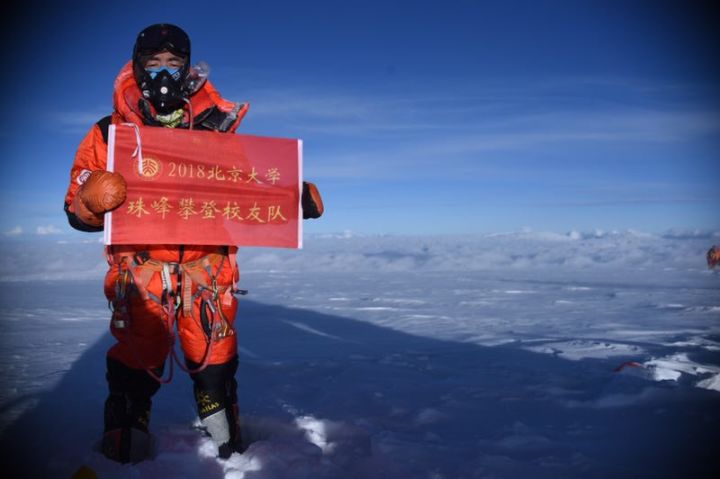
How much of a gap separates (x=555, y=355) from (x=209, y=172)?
190 inches

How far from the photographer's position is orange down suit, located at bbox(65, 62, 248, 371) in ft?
7.86

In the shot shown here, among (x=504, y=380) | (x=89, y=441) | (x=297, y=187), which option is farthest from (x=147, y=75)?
(x=504, y=380)

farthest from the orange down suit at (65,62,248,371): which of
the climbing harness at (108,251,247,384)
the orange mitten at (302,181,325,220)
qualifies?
the orange mitten at (302,181,325,220)

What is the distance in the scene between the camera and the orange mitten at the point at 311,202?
262 centimetres

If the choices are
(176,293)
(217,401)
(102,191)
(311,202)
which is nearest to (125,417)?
(217,401)

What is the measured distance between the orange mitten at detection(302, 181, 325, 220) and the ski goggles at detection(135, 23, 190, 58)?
0.97m

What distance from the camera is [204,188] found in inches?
95.1

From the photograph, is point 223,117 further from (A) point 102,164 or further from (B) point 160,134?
(A) point 102,164

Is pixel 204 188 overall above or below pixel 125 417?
above

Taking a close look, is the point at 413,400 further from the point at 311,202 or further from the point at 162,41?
the point at 162,41

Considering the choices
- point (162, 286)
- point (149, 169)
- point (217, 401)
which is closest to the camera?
point (149, 169)

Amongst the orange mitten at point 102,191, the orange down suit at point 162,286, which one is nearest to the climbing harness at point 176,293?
the orange down suit at point 162,286

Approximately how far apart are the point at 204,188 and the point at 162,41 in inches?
31.7

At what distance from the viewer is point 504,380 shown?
14.4 feet
